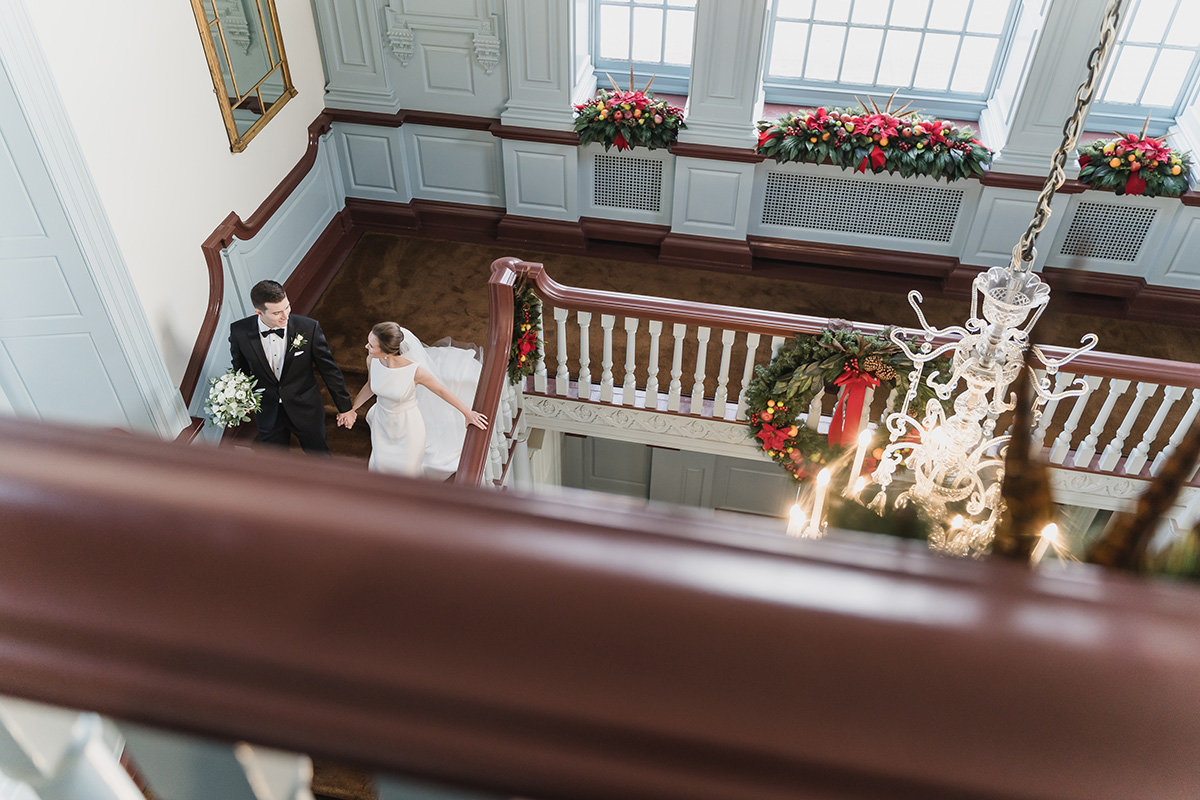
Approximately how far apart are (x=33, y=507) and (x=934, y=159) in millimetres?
6647

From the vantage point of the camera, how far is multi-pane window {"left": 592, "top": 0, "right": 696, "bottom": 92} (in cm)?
680

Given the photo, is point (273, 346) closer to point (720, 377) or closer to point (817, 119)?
point (720, 377)

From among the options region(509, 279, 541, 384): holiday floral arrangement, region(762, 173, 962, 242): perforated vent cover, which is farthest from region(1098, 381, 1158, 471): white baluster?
region(509, 279, 541, 384): holiday floral arrangement

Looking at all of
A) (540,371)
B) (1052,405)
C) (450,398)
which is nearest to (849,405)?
(1052,405)

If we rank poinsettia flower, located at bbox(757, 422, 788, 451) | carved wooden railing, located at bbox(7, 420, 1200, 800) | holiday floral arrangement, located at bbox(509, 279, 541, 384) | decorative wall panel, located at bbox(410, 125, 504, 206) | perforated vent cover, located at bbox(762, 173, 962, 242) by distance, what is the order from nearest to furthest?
carved wooden railing, located at bbox(7, 420, 1200, 800), holiday floral arrangement, located at bbox(509, 279, 541, 384), poinsettia flower, located at bbox(757, 422, 788, 451), perforated vent cover, located at bbox(762, 173, 962, 242), decorative wall panel, located at bbox(410, 125, 504, 206)

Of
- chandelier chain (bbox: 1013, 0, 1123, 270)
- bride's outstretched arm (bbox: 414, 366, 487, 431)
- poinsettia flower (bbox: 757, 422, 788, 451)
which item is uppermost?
chandelier chain (bbox: 1013, 0, 1123, 270)

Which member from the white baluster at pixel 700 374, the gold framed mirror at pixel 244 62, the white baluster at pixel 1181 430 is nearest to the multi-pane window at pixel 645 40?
the gold framed mirror at pixel 244 62

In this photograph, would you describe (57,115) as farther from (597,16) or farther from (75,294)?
(597,16)

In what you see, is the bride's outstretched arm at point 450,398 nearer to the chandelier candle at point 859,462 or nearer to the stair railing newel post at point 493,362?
the stair railing newel post at point 493,362

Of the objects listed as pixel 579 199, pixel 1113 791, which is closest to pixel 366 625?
pixel 1113 791

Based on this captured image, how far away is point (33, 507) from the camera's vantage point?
38 cm

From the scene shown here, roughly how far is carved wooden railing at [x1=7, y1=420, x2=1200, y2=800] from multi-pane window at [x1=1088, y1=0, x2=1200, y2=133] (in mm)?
7022

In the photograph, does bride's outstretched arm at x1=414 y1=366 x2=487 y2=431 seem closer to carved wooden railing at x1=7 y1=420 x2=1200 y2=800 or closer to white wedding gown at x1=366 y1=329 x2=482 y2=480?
white wedding gown at x1=366 y1=329 x2=482 y2=480

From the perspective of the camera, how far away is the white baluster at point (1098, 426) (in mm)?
4848
